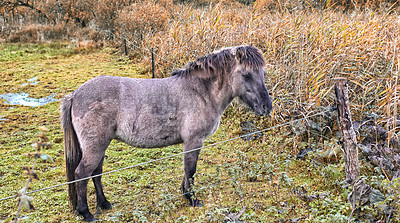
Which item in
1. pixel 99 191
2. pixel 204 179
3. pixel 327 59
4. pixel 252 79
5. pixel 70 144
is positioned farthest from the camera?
pixel 327 59

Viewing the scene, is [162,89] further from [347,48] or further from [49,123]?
[49,123]

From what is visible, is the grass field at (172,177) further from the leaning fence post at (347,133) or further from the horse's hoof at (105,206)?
the leaning fence post at (347,133)

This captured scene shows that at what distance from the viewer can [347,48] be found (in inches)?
202

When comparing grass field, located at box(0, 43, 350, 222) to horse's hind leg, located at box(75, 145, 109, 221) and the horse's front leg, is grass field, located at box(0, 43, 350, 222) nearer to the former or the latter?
the horse's front leg

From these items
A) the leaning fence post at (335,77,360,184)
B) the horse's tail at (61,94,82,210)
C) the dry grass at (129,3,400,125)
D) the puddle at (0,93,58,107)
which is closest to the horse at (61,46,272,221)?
the horse's tail at (61,94,82,210)

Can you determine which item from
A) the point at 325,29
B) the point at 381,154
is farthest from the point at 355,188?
the point at 325,29

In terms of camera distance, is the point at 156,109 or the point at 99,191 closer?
the point at 156,109

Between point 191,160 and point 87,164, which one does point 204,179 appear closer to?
point 191,160

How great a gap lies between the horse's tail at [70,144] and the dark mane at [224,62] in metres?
1.34

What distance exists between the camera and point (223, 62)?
3676mm

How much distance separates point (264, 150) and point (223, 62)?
204 cm

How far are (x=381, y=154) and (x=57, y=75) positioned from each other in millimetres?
9132

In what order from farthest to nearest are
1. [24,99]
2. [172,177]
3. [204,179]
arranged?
[24,99]
[172,177]
[204,179]

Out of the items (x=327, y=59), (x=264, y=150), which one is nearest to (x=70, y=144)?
(x=264, y=150)
